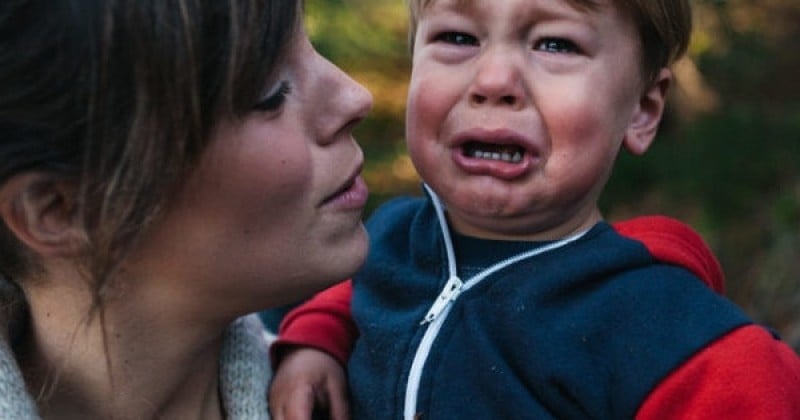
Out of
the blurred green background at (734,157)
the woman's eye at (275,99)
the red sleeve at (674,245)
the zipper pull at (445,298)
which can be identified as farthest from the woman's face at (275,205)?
the blurred green background at (734,157)

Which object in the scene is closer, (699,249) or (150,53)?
(150,53)

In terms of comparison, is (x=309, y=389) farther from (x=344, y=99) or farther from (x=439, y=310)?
(x=344, y=99)

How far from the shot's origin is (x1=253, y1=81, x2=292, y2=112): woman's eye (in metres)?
1.66

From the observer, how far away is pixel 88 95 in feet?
4.95

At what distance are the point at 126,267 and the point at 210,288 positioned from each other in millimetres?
114

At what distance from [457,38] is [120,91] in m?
0.64

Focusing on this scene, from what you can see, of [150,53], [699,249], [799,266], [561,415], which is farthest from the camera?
[799,266]

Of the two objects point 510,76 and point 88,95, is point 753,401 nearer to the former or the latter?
point 510,76

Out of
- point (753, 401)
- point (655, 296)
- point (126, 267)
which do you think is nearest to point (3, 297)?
point (126, 267)

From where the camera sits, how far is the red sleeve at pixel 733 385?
166 centimetres

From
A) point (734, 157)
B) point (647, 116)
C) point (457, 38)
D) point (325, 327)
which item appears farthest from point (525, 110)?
point (734, 157)

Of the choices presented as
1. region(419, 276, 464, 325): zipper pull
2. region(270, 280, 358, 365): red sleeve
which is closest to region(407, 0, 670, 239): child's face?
region(419, 276, 464, 325): zipper pull

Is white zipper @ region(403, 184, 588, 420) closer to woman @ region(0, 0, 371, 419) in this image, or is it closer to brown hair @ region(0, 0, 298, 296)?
woman @ region(0, 0, 371, 419)

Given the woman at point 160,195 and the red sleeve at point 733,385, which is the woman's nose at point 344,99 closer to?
the woman at point 160,195
